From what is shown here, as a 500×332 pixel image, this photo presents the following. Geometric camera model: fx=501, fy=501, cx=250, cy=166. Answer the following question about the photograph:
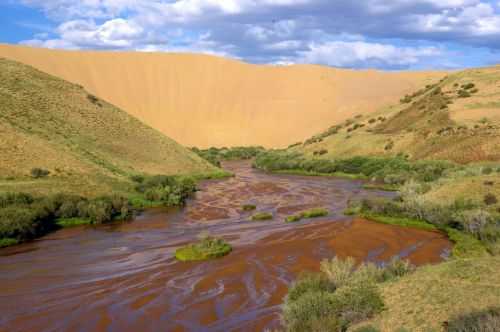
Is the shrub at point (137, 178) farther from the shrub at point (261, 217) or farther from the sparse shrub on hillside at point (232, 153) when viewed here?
the sparse shrub on hillside at point (232, 153)

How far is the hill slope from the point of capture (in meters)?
36.2

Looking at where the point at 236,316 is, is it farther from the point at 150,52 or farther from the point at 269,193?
the point at 150,52

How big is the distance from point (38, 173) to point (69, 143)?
7.61 m

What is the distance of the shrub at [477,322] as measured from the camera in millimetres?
6909

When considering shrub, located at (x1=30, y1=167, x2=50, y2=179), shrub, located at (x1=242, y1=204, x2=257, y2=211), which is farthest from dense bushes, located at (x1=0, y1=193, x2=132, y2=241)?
shrub, located at (x1=242, y1=204, x2=257, y2=211)

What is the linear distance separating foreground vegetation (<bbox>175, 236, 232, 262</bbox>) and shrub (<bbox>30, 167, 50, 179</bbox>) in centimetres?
1376

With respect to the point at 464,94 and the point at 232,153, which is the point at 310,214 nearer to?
the point at 464,94

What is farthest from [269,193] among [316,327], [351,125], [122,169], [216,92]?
[216,92]

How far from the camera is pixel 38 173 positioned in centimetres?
2841

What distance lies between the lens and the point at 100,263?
17328 millimetres

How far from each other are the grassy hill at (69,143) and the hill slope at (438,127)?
14.8 metres

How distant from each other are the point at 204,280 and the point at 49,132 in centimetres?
2534

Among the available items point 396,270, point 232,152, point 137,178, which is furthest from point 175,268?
point 232,152

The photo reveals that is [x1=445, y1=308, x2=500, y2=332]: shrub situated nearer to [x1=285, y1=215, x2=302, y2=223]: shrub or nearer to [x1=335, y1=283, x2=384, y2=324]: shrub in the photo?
[x1=335, y1=283, x2=384, y2=324]: shrub
